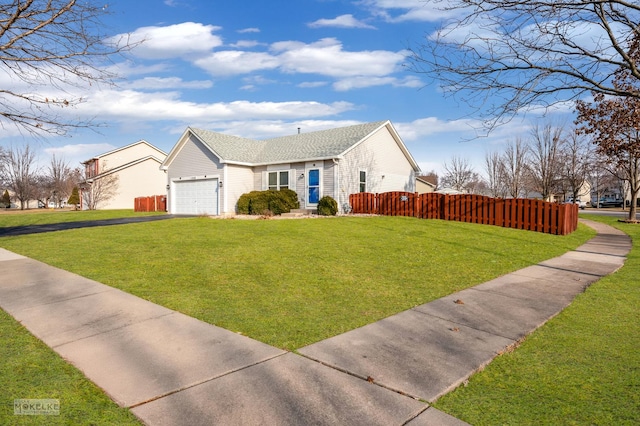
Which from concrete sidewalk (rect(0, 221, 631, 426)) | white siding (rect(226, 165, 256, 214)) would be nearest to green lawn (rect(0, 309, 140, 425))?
concrete sidewalk (rect(0, 221, 631, 426))

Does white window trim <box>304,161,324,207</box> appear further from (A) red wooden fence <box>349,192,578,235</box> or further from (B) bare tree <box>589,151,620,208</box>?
(B) bare tree <box>589,151,620,208</box>

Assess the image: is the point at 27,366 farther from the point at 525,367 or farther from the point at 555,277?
the point at 555,277

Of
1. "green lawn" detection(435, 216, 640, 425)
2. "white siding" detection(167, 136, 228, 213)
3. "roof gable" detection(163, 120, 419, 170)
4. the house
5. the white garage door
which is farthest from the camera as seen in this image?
the white garage door

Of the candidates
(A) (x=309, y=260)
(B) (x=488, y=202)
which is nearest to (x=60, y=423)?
(A) (x=309, y=260)

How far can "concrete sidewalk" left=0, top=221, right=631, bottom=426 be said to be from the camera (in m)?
2.79

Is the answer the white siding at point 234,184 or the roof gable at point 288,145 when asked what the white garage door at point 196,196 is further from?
the roof gable at point 288,145

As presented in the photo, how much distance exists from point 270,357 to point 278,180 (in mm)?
20588

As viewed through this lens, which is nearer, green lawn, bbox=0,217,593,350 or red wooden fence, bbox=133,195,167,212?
green lawn, bbox=0,217,593,350

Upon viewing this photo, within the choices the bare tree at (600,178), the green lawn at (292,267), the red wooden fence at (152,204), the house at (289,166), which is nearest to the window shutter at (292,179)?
the house at (289,166)

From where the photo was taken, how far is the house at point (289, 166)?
871 inches

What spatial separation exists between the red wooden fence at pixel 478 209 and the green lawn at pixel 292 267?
1464 mm

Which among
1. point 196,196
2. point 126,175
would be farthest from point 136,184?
point 196,196

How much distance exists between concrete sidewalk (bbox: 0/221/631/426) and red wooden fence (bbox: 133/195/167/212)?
27539 mm

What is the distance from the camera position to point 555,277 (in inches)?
294
